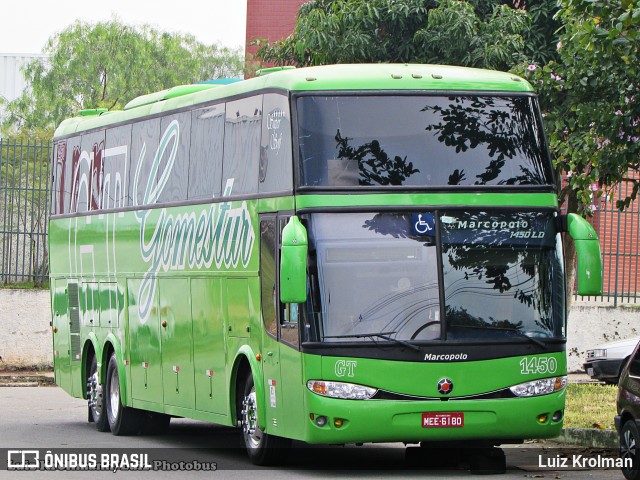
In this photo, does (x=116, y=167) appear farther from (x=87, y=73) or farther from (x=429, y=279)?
(x=87, y=73)

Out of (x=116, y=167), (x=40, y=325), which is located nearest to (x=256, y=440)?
(x=116, y=167)

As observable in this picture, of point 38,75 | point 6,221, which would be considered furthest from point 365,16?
point 38,75

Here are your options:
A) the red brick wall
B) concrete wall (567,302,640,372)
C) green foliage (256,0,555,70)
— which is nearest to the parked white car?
concrete wall (567,302,640,372)

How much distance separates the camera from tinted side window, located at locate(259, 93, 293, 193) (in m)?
13.7

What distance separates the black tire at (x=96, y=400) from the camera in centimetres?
1952

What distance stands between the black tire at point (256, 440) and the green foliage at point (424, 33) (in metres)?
9.90

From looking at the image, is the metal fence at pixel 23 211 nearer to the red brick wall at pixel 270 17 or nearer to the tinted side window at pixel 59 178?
the tinted side window at pixel 59 178

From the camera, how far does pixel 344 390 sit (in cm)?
1313

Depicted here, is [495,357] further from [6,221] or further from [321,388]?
[6,221]

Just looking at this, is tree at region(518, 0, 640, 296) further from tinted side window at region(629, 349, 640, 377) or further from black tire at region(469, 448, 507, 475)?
black tire at region(469, 448, 507, 475)

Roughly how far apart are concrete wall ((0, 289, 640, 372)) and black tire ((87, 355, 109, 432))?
7102 millimetres

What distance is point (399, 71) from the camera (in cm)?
1420

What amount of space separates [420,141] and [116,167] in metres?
6.39

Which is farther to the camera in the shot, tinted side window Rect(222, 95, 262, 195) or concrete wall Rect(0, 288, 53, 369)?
concrete wall Rect(0, 288, 53, 369)
